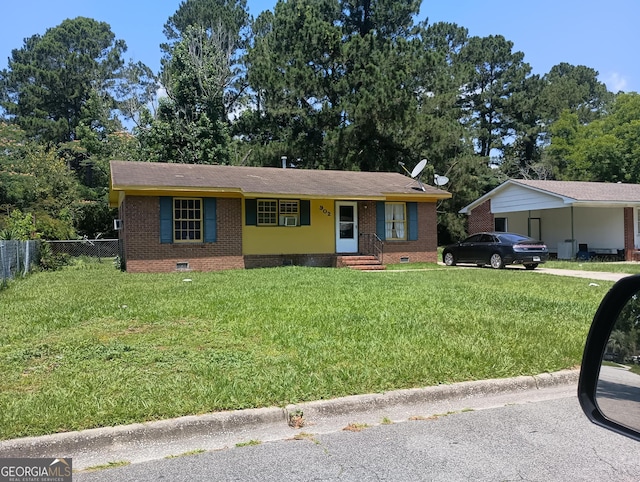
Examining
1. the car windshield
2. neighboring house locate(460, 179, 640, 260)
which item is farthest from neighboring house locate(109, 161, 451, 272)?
neighboring house locate(460, 179, 640, 260)

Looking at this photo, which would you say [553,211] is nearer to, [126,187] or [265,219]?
[265,219]

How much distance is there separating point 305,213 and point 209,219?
3.69 m

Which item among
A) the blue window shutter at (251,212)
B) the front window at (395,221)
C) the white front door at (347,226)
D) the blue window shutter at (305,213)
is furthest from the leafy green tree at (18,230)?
the front window at (395,221)

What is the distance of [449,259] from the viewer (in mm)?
20766

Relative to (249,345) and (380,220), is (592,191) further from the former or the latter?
(249,345)

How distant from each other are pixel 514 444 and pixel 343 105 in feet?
92.2

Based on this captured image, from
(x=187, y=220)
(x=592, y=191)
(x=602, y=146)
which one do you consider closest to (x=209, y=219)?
(x=187, y=220)

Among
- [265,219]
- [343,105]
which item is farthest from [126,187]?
[343,105]

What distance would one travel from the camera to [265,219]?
18.2 metres

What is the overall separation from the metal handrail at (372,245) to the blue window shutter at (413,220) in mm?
1533

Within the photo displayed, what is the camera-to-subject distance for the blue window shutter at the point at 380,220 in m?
19.7

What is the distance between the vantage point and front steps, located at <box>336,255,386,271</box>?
59.4 feet

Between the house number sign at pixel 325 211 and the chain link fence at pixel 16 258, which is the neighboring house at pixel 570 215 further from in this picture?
the chain link fence at pixel 16 258

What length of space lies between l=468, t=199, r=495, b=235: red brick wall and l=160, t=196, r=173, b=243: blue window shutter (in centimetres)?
1907
